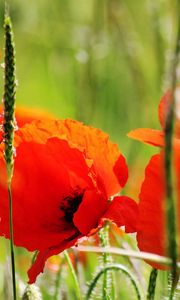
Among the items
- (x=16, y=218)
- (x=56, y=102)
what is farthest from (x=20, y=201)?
(x=56, y=102)

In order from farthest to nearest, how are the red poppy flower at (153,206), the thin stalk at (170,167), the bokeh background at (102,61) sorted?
the bokeh background at (102,61) → the red poppy flower at (153,206) → the thin stalk at (170,167)

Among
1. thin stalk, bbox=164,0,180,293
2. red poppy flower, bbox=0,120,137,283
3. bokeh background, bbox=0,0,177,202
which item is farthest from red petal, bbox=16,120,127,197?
bokeh background, bbox=0,0,177,202

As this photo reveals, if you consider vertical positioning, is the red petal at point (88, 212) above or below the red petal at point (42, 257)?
above

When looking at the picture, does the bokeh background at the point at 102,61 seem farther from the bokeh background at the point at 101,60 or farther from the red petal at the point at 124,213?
the red petal at the point at 124,213

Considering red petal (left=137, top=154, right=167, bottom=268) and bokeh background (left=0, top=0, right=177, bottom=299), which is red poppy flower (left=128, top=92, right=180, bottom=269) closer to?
red petal (left=137, top=154, right=167, bottom=268)

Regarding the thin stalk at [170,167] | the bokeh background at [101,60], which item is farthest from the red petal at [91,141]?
the bokeh background at [101,60]

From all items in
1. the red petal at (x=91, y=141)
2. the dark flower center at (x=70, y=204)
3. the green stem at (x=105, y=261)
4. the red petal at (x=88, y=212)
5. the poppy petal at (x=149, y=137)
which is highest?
the poppy petal at (x=149, y=137)

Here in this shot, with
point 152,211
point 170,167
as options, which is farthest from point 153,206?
point 170,167
